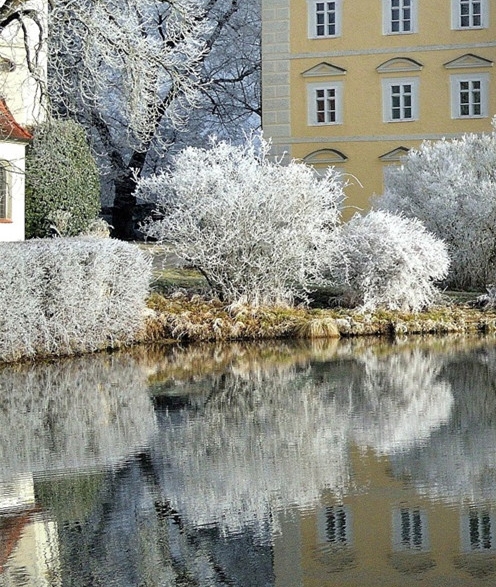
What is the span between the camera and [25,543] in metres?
7.21

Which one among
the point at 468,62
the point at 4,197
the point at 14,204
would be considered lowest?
the point at 14,204

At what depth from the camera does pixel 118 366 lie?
17000 millimetres

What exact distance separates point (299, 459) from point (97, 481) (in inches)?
68.4

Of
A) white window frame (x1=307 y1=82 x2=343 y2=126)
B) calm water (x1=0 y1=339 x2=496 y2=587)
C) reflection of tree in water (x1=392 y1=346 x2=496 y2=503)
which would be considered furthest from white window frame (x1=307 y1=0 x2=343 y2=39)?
reflection of tree in water (x1=392 y1=346 x2=496 y2=503)

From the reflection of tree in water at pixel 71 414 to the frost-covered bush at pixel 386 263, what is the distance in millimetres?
6560

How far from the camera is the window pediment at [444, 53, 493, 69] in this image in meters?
38.3

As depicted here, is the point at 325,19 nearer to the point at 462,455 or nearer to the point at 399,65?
the point at 399,65

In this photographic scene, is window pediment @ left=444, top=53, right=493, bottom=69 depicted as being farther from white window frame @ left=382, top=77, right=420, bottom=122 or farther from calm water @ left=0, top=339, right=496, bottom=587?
calm water @ left=0, top=339, right=496, bottom=587

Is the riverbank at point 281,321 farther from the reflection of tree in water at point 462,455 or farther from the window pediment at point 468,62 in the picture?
the window pediment at point 468,62

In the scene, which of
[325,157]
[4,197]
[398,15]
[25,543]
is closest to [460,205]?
[4,197]

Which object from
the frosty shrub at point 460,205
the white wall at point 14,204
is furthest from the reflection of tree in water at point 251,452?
the white wall at point 14,204

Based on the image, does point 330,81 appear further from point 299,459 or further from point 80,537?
point 80,537

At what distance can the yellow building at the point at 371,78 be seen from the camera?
38531 mm

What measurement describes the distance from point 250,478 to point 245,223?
13.5 m
